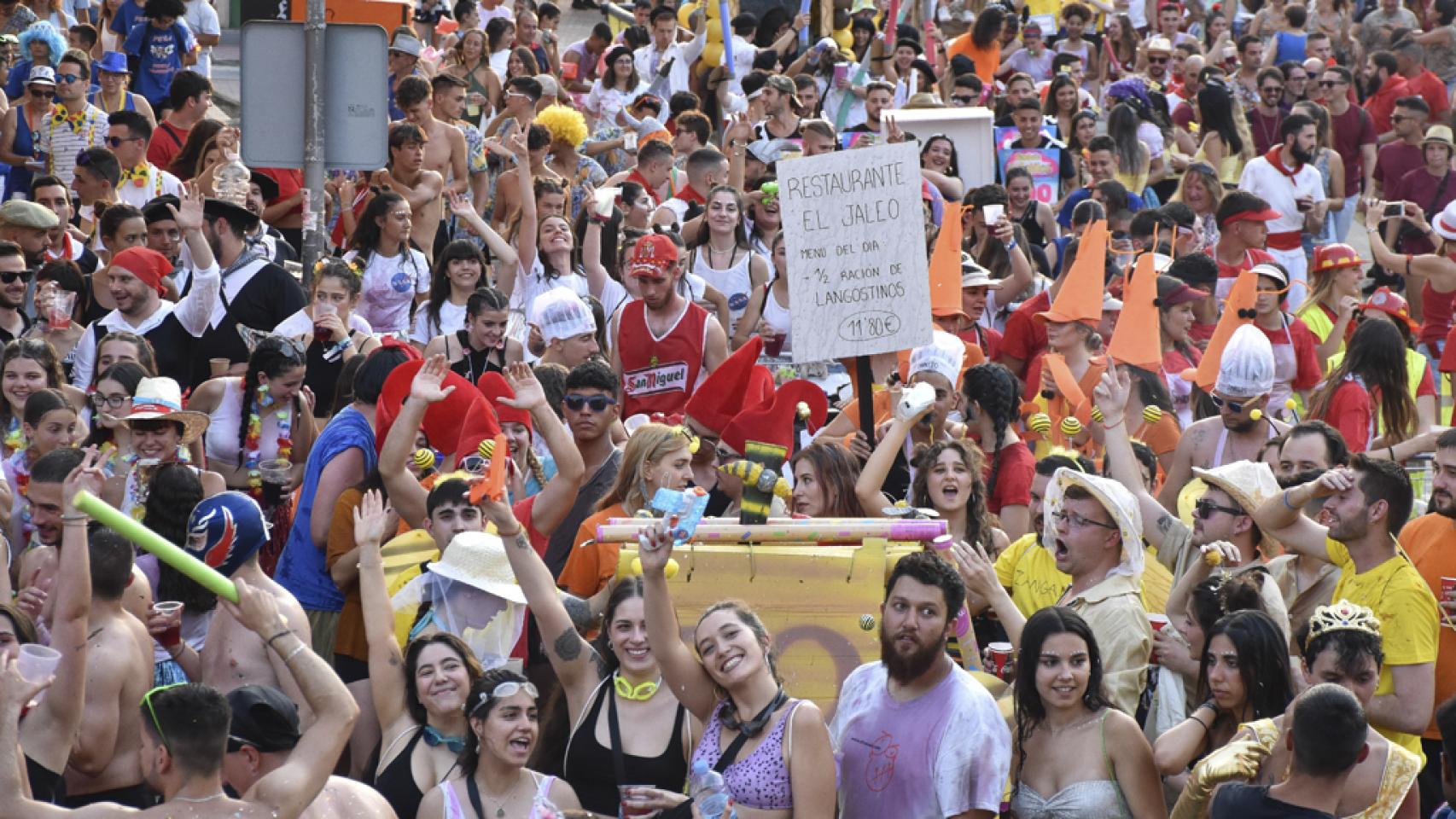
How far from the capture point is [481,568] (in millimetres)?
6176

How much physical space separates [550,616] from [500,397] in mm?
1866

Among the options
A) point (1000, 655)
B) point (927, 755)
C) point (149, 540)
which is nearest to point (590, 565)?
point (1000, 655)

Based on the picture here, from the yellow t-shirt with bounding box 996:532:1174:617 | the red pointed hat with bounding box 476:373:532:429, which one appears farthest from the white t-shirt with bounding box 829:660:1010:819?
the red pointed hat with bounding box 476:373:532:429

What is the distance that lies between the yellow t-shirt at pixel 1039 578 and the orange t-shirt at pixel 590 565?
1.30 m

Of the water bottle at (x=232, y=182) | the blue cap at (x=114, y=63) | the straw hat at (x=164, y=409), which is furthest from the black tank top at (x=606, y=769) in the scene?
the blue cap at (x=114, y=63)

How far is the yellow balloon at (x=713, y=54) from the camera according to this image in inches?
656

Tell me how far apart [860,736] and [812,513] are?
1.52 metres

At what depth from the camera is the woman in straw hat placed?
276 inches

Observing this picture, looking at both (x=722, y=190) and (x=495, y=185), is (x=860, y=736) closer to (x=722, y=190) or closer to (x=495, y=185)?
(x=722, y=190)

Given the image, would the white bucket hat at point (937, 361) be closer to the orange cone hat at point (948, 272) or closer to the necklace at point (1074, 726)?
the orange cone hat at point (948, 272)

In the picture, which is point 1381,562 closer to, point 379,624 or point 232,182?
point 379,624

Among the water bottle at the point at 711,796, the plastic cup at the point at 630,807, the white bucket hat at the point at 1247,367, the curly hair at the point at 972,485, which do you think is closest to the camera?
the water bottle at the point at 711,796

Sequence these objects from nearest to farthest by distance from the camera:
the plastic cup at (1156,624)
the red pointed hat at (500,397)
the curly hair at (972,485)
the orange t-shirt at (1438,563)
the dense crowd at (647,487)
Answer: the dense crowd at (647,487)
the plastic cup at (1156,624)
the orange t-shirt at (1438,563)
the curly hair at (972,485)
the red pointed hat at (500,397)

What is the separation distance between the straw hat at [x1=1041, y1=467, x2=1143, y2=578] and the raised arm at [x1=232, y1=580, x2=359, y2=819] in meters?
2.50
